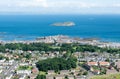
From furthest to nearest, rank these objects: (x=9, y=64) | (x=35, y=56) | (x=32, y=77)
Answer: (x=35, y=56) < (x=9, y=64) < (x=32, y=77)

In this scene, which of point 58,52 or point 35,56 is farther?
point 58,52

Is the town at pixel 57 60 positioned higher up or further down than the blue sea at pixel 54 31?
further down

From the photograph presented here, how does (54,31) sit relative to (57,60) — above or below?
above

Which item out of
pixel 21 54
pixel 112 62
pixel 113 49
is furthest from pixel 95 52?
pixel 21 54

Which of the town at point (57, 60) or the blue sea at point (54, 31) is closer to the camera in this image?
the town at point (57, 60)

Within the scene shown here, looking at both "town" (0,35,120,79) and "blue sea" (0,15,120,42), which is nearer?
"town" (0,35,120,79)

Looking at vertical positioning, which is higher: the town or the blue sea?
the blue sea

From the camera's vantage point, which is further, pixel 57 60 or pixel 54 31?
pixel 54 31

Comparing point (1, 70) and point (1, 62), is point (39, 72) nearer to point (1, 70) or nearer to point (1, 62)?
point (1, 70)
